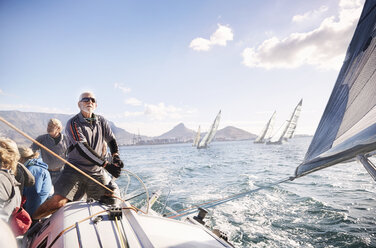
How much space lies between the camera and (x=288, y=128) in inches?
2276

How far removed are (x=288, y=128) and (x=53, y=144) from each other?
65693 millimetres

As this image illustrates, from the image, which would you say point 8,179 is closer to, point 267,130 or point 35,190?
point 35,190

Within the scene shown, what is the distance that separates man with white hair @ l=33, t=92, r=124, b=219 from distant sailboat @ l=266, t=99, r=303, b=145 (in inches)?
1921

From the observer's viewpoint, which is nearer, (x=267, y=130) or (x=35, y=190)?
→ (x=35, y=190)

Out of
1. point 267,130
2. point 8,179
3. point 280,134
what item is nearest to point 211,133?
point 280,134

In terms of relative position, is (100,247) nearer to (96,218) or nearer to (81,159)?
(96,218)

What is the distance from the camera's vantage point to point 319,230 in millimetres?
4277

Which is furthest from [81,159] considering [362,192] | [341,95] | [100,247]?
[362,192]

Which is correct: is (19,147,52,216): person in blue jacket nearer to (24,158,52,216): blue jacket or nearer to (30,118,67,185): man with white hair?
(24,158,52,216): blue jacket

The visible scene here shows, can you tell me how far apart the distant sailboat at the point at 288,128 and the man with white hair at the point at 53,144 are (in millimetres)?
48720

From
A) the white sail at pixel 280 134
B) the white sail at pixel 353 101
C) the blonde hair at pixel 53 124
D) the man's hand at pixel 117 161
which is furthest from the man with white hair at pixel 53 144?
the white sail at pixel 280 134

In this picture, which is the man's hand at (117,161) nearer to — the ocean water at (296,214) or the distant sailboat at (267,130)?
the ocean water at (296,214)

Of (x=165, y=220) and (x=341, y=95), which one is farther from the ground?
(x=341, y=95)

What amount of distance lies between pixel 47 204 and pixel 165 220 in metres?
1.67
